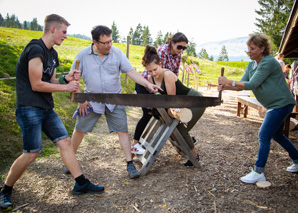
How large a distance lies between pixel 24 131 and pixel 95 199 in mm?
1269

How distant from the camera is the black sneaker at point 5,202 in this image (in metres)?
2.96

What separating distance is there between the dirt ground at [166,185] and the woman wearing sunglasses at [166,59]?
1.66 ft

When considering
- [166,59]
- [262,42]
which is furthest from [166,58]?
[262,42]

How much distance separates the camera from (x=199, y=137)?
257 inches

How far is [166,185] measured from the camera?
12.3 ft

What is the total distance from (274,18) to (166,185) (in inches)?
1596

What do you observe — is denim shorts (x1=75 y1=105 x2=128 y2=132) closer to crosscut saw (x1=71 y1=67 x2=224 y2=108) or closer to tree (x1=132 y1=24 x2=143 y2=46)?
crosscut saw (x1=71 y1=67 x2=224 y2=108)

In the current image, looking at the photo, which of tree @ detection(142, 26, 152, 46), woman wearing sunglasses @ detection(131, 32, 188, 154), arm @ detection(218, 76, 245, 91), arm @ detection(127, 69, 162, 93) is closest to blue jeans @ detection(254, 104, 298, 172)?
arm @ detection(218, 76, 245, 91)

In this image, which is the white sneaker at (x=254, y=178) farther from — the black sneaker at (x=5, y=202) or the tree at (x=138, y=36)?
the tree at (x=138, y=36)

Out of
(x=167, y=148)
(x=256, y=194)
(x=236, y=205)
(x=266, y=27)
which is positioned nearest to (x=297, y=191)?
(x=256, y=194)

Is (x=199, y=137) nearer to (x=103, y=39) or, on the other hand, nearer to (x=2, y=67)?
(x=103, y=39)

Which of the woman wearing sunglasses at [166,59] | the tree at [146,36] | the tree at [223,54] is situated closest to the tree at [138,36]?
the tree at [146,36]

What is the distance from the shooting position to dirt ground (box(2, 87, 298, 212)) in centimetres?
315

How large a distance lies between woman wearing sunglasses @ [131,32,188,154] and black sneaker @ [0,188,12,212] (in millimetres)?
2088
